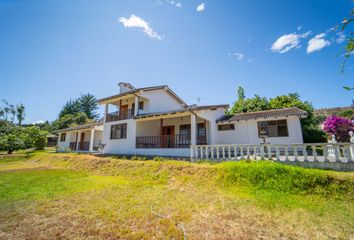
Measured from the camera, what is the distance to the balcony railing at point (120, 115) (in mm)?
15235

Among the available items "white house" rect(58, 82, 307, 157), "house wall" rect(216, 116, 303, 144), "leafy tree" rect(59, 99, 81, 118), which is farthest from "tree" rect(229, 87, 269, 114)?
"leafy tree" rect(59, 99, 81, 118)

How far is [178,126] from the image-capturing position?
15727 millimetres

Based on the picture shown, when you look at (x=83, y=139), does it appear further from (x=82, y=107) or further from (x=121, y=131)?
(x=82, y=107)

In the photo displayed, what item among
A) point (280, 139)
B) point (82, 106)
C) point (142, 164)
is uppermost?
point (82, 106)

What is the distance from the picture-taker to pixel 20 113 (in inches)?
1791

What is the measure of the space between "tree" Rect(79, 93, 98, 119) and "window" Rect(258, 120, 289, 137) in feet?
173

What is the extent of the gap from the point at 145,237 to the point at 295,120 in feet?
43.4

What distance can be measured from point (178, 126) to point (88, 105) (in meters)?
49.0

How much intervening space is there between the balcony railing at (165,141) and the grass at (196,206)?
4562 mm

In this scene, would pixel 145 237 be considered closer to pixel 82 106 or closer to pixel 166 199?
pixel 166 199

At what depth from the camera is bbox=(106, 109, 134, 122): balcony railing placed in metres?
15.2

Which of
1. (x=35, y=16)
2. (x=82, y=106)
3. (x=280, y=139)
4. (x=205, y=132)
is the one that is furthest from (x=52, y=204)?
(x=82, y=106)

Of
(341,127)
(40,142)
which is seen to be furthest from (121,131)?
(40,142)

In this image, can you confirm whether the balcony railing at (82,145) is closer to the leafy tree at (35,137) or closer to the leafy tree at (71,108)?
the leafy tree at (35,137)
